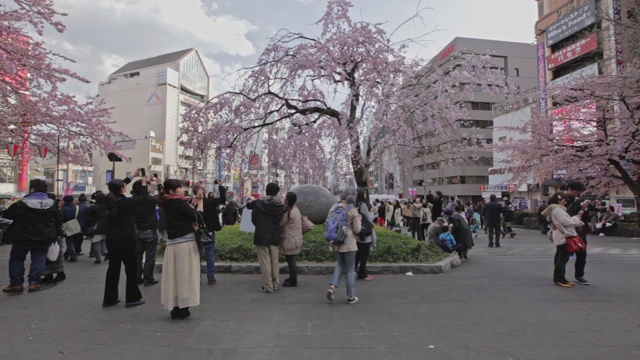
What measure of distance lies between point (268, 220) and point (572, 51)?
37797 millimetres

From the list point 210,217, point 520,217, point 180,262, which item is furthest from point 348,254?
point 520,217

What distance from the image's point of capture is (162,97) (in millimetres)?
85438

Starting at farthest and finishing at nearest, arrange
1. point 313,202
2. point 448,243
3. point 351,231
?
point 313,202, point 448,243, point 351,231

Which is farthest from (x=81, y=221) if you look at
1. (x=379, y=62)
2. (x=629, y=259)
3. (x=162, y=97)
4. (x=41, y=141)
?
(x=162, y=97)

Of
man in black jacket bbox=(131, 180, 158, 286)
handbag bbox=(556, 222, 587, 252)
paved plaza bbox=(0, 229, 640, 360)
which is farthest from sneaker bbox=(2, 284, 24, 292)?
handbag bbox=(556, 222, 587, 252)

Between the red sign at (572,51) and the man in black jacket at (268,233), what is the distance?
111 ft

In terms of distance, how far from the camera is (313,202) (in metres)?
11.2

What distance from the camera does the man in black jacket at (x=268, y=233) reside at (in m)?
6.16

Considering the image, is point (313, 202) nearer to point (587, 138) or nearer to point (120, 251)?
point (120, 251)

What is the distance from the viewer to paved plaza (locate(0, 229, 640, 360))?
379 centimetres

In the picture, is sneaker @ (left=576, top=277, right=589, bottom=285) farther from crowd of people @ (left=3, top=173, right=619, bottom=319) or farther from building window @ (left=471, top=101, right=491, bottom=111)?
building window @ (left=471, top=101, right=491, bottom=111)

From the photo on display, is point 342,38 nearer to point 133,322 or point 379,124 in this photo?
point 379,124

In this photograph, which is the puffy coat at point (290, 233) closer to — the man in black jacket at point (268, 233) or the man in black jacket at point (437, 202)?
the man in black jacket at point (268, 233)

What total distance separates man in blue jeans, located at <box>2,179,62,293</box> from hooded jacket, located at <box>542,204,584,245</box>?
8.23 m
